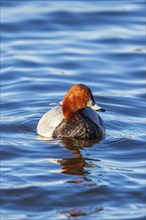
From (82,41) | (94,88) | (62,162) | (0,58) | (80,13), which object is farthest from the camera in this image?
(80,13)

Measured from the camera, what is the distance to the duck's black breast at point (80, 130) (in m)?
12.4

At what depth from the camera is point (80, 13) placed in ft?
67.4

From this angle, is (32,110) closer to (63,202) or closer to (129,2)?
(63,202)

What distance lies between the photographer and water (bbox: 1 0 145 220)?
966cm

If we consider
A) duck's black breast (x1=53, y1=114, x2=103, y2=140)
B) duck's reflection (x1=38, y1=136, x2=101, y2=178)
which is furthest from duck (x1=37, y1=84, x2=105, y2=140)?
duck's reflection (x1=38, y1=136, x2=101, y2=178)

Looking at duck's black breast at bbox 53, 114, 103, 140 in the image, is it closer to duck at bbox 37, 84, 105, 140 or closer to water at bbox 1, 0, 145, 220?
duck at bbox 37, 84, 105, 140

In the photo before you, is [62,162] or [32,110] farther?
[32,110]

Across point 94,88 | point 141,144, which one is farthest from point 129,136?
point 94,88

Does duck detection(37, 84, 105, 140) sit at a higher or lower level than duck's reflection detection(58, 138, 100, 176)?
higher

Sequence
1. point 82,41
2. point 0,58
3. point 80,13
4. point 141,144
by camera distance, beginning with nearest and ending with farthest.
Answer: point 141,144, point 0,58, point 82,41, point 80,13

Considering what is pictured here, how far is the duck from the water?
221 mm

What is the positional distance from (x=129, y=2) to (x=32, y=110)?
29.5 ft

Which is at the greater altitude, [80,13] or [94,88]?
[80,13]

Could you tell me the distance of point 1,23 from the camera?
19578 mm
